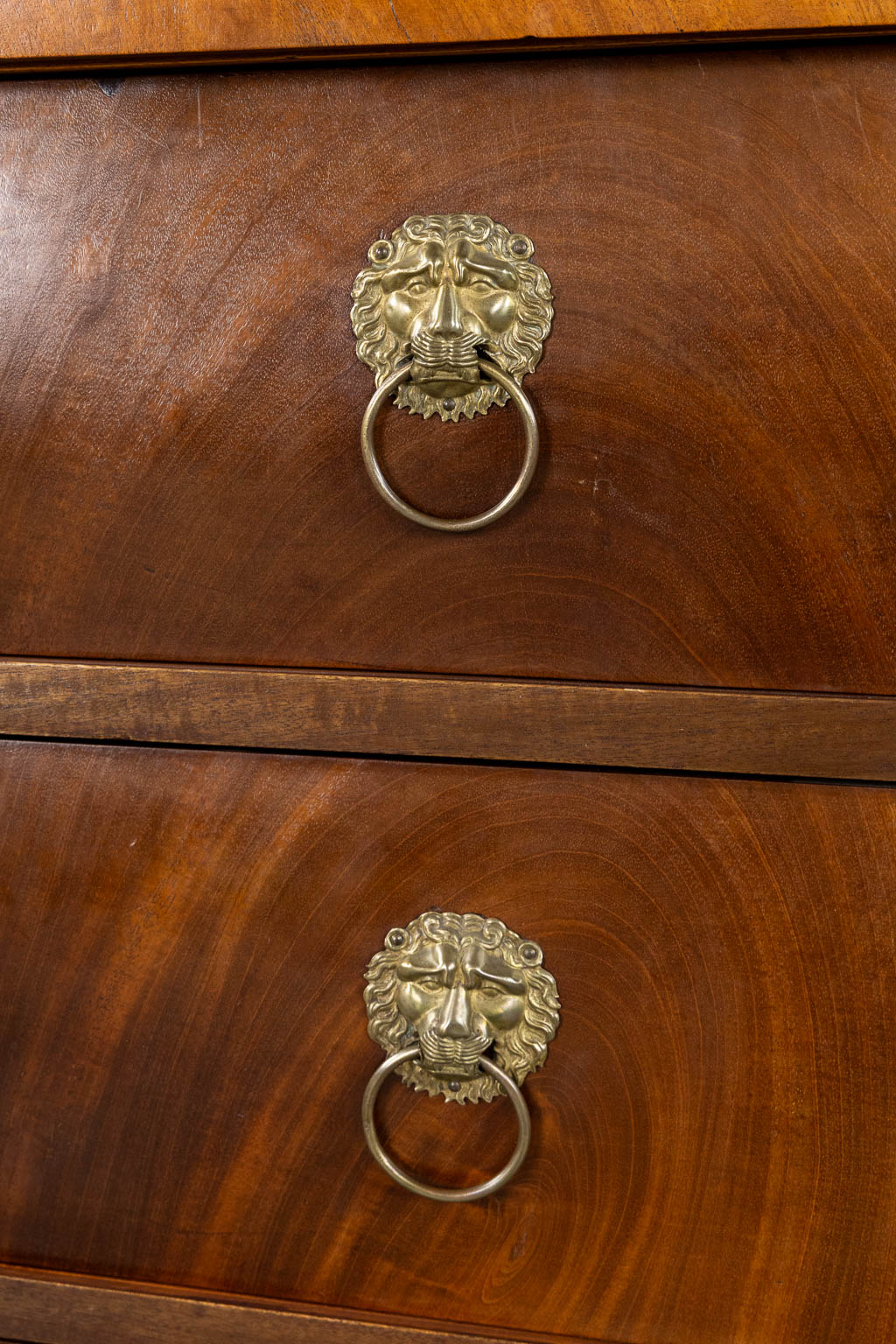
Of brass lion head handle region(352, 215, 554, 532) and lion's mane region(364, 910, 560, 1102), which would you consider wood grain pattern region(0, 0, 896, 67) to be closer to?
brass lion head handle region(352, 215, 554, 532)

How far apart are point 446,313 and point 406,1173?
0.30 metres

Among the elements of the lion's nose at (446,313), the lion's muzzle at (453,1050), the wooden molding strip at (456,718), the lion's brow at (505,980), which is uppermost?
the lion's nose at (446,313)

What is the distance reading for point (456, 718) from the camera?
0.38m

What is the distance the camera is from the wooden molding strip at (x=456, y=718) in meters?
0.36

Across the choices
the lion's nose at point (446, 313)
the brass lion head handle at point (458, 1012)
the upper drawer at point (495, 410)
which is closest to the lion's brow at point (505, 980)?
the brass lion head handle at point (458, 1012)

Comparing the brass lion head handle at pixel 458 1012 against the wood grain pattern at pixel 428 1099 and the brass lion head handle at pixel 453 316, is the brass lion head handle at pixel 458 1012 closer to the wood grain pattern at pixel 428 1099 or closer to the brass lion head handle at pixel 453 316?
the wood grain pattern at pixel 428 1099

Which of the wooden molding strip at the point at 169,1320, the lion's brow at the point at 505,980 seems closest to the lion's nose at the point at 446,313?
the lion's brow at the point at 505,980

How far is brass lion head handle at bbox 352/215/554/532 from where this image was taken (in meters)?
0.35

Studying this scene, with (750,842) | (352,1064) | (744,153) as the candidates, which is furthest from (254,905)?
(744,153)

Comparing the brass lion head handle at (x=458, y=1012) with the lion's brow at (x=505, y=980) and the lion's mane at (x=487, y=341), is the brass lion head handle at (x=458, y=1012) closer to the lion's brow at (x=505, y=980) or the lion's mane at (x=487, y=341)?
the lion's brow at (x=505, y=980)

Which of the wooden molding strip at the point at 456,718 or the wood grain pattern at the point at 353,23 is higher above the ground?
the wood grain pattern at the point at 353,23

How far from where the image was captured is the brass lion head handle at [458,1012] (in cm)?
37

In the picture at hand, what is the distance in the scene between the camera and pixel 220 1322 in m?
0.41

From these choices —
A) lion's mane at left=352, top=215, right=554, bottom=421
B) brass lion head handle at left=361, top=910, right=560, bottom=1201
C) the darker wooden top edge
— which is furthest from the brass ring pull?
the darker wooden top edge
